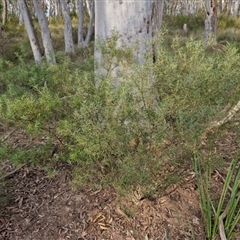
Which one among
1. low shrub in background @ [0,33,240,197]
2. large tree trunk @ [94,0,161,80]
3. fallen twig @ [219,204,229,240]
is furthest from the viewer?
large tree trunk @ [94,0,161,80]

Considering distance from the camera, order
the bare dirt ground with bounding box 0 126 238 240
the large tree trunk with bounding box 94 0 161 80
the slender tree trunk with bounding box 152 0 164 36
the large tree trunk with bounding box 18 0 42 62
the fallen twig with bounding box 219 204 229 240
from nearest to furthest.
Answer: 1. the fallen twig with bounding box 219 204 229 240
2. the bare dirt ground with bounding box 0 126 238 240
3. the large tree trunk with bounding box 94 0 161 80
4. the slender tree trunk with bounding box 152 0 164 36
5. the large tree trunk with bounding box 18 0 42 62

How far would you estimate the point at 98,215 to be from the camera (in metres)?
2.01

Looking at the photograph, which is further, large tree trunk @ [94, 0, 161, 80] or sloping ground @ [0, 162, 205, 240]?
large tree trunk @ [94, 0, 161, 80]

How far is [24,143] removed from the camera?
3.07 meters

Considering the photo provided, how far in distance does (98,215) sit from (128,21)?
4.60 ft

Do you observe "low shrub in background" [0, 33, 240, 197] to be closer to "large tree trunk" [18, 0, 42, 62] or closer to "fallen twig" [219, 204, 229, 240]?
"fallen twig" [219, 204, 229, 240]

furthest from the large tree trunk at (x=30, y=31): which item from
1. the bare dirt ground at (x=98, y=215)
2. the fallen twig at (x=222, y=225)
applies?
the fallen twig at (x=222, y=225)

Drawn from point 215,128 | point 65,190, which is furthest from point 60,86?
point 215,128

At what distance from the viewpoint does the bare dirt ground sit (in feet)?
6.20

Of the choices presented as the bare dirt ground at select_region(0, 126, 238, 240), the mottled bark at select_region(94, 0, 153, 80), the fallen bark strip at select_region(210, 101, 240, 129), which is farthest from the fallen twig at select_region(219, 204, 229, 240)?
the mottled bark at select_region(94, 0, 153, 80)

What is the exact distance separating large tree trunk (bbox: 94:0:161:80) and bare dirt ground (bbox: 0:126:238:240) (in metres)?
0.95

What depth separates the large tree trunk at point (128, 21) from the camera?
2.13m

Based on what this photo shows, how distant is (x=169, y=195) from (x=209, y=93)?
31.3 inches

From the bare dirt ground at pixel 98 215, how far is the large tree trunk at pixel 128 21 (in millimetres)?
949
